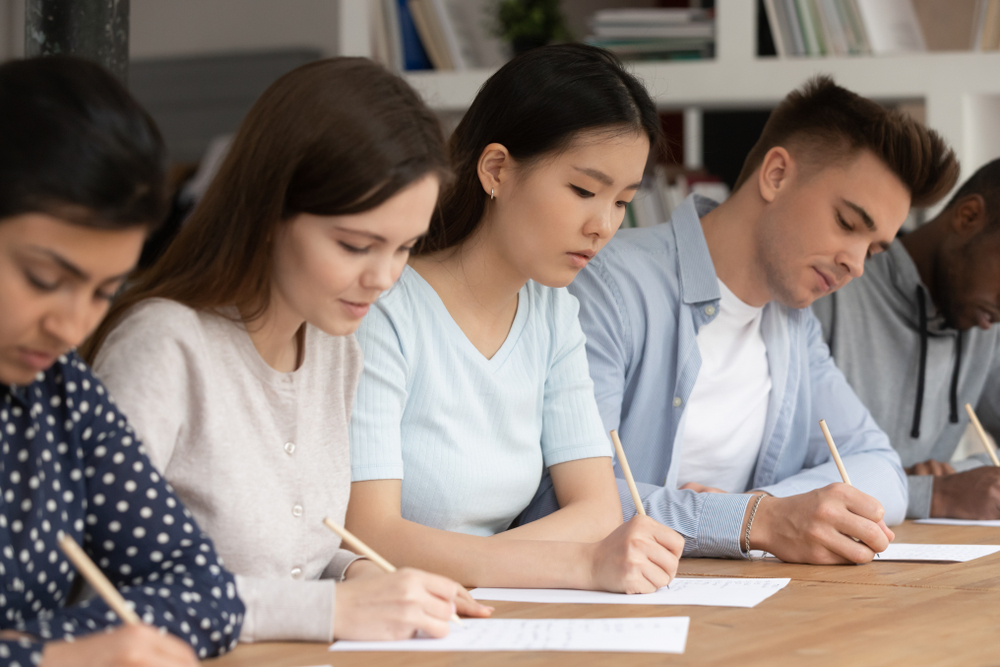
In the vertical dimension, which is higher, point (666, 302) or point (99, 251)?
point (99, 251)

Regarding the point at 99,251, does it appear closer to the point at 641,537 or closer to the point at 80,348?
the point at 80,348

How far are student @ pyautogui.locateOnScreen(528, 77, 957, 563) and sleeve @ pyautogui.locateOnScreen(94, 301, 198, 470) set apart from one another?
2.74 ft

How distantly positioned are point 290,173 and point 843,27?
6.54 feet

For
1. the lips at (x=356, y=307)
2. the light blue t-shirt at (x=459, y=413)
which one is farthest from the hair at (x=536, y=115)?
the lips at (x=356, y=307)

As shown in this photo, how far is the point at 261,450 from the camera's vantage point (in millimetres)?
1141

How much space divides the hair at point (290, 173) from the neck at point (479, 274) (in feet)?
1.23

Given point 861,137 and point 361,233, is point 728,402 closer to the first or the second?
point 861,137

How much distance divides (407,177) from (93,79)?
34 cm

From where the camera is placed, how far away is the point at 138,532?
3.16 feet

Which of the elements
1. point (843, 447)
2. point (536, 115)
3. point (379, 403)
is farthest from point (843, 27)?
point (379, 403)

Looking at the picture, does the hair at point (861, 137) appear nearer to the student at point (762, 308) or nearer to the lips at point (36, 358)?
the student at point (762, 308)

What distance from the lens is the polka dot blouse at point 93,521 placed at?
90 cm

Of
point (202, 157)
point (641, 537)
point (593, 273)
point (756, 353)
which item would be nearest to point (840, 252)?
point (756, 353)

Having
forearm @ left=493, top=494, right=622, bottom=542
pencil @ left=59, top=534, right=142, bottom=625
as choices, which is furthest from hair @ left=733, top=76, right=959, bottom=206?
pencil @ left=59, top=534, right=142, bottom=625
